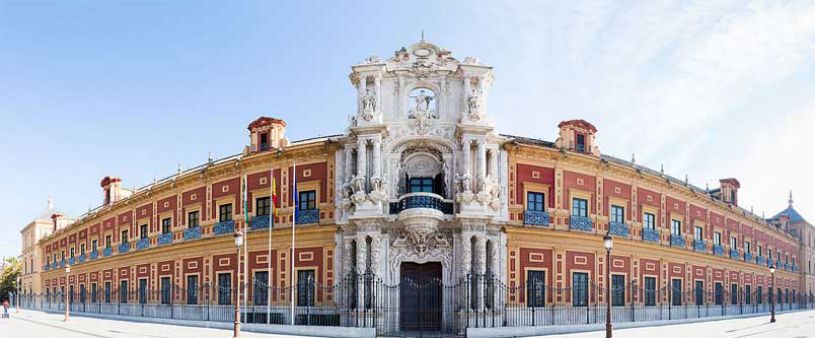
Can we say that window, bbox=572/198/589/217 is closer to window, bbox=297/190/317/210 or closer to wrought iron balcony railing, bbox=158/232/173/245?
window, bbox=297/190/317/210

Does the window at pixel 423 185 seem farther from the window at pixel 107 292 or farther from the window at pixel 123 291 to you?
the window at pixel 107 292

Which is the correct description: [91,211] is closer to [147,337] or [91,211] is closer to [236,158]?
[236,158]

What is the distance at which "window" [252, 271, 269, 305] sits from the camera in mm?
30922

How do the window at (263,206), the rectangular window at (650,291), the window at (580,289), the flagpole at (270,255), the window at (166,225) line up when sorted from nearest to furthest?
1. the flagpole at (270,255)
2. the window at (580,289)
3. the window at (263,206)
4. the rectangular window at (650,291)
5. the window at (166,225)

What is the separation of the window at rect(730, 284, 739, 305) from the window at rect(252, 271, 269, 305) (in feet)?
99.4

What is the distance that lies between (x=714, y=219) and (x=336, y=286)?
87.0 ft

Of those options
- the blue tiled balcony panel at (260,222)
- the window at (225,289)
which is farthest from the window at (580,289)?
the window at (225,289)

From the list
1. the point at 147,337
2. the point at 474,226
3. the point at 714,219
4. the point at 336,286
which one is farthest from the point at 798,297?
the point at 147,337

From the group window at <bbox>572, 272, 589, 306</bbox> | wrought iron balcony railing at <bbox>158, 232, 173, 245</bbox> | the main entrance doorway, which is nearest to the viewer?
the main entrance doorway

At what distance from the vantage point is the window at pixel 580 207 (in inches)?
1239

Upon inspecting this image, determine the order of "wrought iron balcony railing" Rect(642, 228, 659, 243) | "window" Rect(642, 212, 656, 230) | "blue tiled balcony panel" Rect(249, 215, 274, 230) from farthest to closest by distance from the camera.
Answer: "window" Rect(642, 212, 656, 230)
"wrought iron balcony railing" Rect(642, 228, 659, 243)
"blue tiled balcony panel" Rect(249, 215, 274, 230)

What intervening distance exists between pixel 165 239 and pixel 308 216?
11.8 meters

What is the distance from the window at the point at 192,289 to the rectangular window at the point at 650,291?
23.1 meters

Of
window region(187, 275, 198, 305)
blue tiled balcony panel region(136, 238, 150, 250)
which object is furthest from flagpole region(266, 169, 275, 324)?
blue tiled balcony panel region(136, 238, 150, 250)
